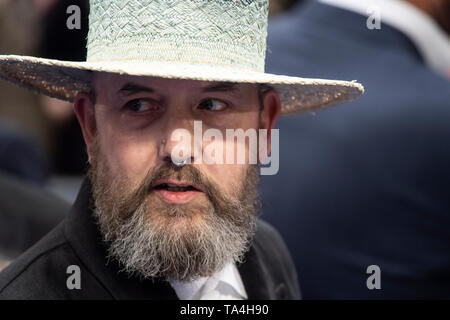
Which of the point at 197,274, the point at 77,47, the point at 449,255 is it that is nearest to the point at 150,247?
the point at 197,274

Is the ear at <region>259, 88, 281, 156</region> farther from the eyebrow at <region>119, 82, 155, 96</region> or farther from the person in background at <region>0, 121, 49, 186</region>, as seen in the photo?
the person in background at <region>0, 121, 49, 186</region>

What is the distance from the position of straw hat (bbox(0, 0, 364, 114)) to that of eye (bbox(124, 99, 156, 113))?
0.12 metres

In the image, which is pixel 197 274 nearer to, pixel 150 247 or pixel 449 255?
pixel 150 247

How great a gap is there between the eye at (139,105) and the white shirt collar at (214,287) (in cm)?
53

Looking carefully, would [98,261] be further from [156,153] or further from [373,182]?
[373,182]

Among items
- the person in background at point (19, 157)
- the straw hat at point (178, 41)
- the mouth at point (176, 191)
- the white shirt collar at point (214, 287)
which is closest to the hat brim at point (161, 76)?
the straw hat at point (178, 41)

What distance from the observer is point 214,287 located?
7.90ft

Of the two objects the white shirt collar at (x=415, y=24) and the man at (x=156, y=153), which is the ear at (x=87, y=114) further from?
the white shirt collar at (x=415, y=24)

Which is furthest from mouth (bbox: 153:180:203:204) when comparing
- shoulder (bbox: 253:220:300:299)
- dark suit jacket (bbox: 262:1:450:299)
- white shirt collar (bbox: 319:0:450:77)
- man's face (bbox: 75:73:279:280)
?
white shirt collar (bbox: 319:0:450:77)

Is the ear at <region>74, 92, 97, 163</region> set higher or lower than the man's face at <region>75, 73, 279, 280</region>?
higher

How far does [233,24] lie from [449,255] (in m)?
1.79

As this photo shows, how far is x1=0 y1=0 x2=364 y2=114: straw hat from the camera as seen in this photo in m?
2.15

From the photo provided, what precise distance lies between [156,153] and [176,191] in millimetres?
122
